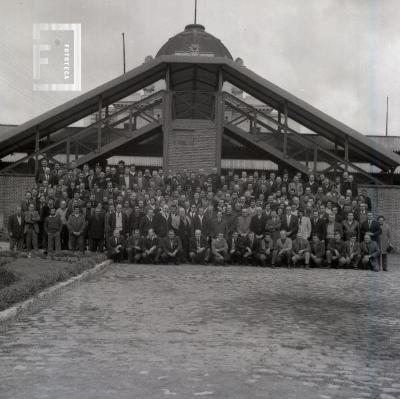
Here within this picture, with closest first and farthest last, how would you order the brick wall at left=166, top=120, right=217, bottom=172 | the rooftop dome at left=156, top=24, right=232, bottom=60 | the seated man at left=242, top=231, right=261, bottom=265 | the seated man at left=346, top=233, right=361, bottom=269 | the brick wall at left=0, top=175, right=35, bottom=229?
1. the seated man at left=346, top=233, right=361, bottom=269
2. the seated man at left=242, top=231, right=261, bottom=265
3. the brick wall at left=0, top=175, right=35, bottom=229
4. the brick wall at left=166, top=120, right=217, bottom=172
5. the rooftop dome at left=156, top=24, right=232, bottom=60

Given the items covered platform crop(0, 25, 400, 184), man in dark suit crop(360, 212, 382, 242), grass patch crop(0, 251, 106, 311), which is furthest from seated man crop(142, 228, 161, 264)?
covered platform crop(0, 25, 400, 184)

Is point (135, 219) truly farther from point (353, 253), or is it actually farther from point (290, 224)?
point (353, 253)

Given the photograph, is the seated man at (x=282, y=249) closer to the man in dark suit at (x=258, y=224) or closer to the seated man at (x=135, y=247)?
the man in dark suit at (x=258, y=224)

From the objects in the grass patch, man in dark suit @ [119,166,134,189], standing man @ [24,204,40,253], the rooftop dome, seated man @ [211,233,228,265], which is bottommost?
the grass patch

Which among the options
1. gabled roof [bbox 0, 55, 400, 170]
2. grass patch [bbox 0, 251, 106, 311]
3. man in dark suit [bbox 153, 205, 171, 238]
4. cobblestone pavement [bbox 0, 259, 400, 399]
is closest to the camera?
cobblestone pavement [bbox 0, 259, 400, 399]

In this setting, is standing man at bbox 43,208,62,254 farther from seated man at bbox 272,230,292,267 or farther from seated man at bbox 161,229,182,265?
seated man at bbox 272,230,292,267

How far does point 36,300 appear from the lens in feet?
29.3

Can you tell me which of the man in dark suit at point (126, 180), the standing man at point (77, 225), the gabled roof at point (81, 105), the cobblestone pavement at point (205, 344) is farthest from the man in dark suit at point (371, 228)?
the gabled roof at point (81, 105)

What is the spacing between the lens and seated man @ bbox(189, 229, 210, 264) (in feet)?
54.4

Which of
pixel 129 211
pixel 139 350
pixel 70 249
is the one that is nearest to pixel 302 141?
pixel 129 211

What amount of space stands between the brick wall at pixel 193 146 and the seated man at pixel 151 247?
7.40m

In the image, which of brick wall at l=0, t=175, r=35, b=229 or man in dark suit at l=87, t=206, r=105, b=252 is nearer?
man in dark suit at l=87, t=206, r=105, b=252

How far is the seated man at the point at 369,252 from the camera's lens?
53.0 feet

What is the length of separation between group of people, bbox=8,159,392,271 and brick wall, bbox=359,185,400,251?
5.12m
